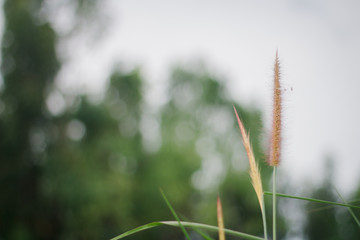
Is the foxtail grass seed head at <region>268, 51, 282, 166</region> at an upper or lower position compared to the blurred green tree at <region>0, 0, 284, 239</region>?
upper

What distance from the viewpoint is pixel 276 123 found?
82 centimetres

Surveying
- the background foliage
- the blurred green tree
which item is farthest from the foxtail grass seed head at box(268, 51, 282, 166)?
the blurred green tree

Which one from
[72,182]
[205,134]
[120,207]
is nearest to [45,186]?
[72,182]

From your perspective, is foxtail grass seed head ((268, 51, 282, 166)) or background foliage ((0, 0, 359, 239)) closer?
foxtail grass seed head ((268, 51, 282, 166))

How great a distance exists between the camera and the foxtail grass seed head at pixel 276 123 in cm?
80

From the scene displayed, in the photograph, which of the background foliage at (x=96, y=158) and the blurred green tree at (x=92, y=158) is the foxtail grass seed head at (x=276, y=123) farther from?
the blurred green tree at (x=92, y=158)

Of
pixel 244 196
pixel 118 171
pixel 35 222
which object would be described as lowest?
pixel 244 196

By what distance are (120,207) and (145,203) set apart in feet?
8.18

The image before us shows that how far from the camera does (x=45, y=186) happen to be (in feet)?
41.1

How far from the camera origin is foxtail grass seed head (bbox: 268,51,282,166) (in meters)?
0.80

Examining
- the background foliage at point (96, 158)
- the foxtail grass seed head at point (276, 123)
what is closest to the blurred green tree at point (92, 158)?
the background foliage at point (96, 158)

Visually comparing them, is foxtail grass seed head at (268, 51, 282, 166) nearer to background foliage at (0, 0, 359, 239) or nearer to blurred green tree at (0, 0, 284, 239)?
background foliage at (0, 0, 359, 239)

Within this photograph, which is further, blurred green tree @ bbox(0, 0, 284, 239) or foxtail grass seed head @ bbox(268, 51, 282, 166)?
blurred green tree @ bbox(0, 0, 284, 239)

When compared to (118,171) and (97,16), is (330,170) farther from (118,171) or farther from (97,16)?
(97,16)
